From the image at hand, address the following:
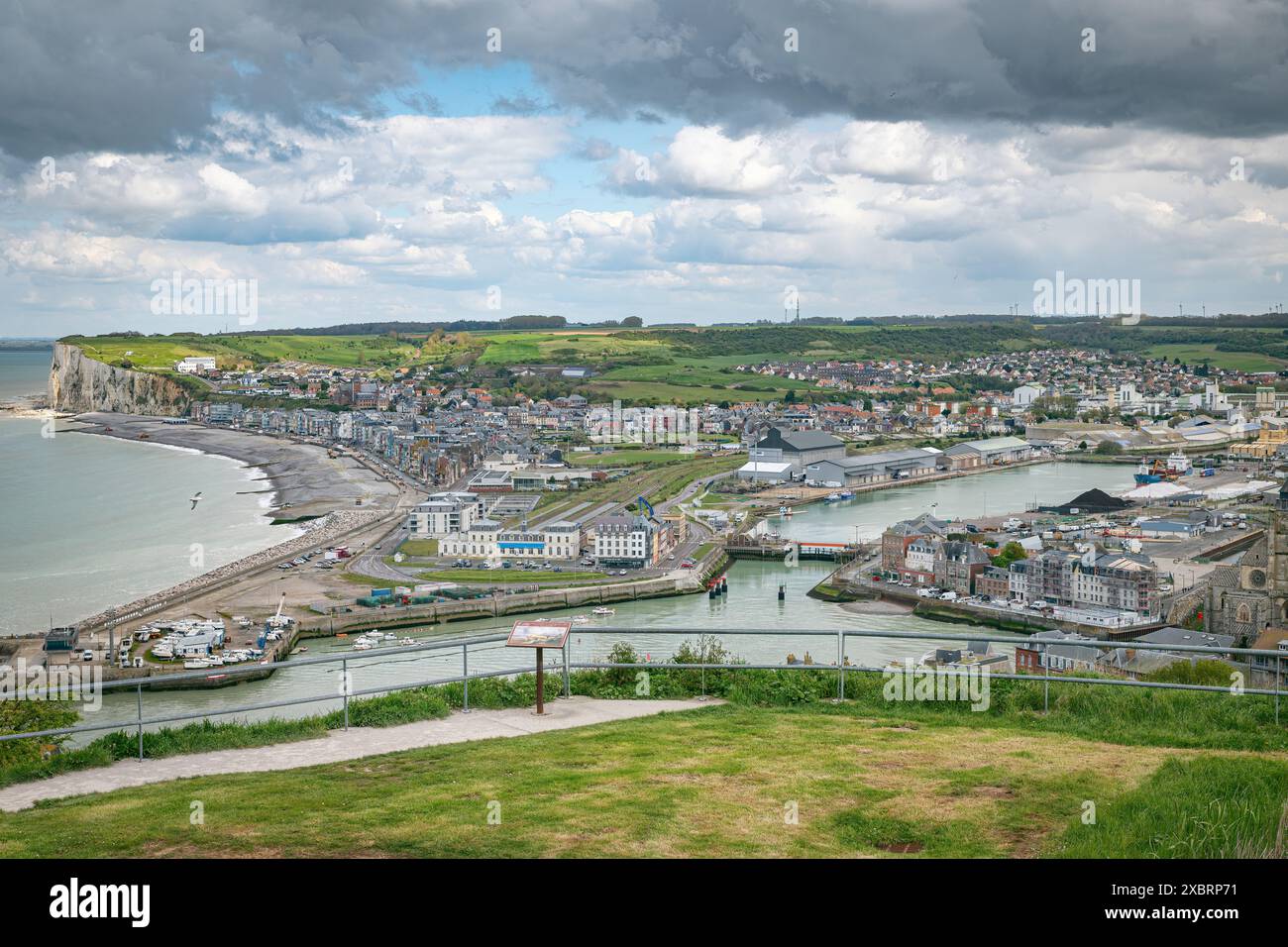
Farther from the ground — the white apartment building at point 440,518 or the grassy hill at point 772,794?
the grassy hill at point 772,794

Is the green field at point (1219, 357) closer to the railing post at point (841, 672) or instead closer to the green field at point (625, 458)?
the green field at point (625, 458)

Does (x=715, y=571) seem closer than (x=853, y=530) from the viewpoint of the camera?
Yes

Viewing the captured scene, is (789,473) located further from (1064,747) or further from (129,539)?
(1064,747)

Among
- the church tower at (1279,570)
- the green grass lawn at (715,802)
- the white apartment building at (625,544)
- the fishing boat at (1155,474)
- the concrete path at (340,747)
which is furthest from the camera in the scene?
the fishing boat at (1155,474)

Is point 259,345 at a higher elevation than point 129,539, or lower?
higher

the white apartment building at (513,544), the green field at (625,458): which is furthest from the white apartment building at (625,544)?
the green field at (625,458)

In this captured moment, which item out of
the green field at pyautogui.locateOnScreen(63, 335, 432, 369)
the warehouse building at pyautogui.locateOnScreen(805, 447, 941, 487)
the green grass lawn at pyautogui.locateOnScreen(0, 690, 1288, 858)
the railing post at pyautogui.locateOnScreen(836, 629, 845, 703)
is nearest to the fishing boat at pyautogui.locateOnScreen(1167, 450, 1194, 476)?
the warehouse building at pyautogui.locateOnScreen(805, 447, 941, 487)
